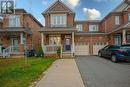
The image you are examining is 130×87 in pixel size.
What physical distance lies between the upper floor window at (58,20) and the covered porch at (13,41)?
4475 mm

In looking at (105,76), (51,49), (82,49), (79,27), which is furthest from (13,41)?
(105,76)

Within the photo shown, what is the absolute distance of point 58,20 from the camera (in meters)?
36.1

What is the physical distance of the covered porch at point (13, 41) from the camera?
108 feet

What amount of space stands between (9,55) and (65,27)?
9030 mm

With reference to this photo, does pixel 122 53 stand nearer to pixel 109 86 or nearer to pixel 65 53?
pixel 65 53

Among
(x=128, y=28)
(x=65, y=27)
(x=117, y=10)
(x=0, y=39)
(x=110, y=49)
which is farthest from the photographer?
(x=117, y=10)

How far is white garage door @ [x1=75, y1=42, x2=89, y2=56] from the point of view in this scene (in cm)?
3774

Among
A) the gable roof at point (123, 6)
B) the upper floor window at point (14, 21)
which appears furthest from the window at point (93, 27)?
the upper floor window at point (14, 21)

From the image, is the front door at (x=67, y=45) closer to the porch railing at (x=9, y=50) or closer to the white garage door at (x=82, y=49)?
the white garage door at (x=82, y=49)

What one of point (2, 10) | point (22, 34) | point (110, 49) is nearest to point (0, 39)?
point (22, 34)

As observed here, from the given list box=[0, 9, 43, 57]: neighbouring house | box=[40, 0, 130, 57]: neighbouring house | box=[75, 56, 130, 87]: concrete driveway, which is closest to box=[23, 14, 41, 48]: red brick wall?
box=[0, 9, 43, 57]: neighbouring house

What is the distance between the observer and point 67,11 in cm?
3616

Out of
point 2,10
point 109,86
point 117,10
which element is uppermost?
point 117,10

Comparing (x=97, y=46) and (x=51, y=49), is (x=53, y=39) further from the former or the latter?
(x=97, y=46)
